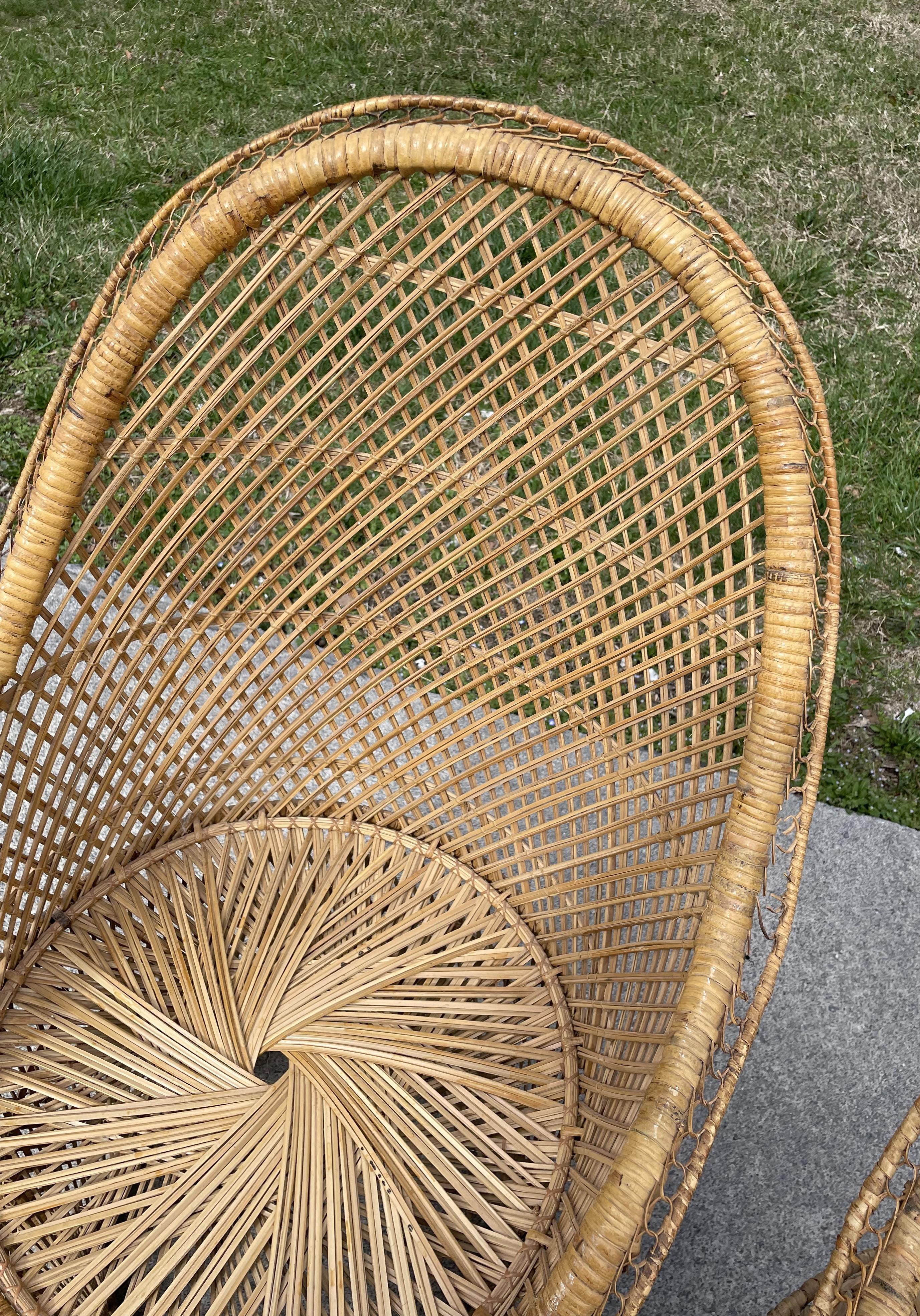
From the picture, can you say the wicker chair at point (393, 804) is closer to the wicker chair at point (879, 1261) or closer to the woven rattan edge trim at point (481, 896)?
the woven rattan edge trim at point (481, 896)

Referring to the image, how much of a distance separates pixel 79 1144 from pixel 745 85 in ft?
10.6

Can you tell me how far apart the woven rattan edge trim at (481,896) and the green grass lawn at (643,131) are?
81 centimetres

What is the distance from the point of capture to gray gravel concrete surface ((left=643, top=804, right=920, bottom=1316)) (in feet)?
4.12

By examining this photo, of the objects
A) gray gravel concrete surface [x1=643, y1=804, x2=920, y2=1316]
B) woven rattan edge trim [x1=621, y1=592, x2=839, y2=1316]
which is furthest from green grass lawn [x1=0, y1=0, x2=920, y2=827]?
woven rattan edge trim [x1=621, y1=592, x2=839, y2=1316]

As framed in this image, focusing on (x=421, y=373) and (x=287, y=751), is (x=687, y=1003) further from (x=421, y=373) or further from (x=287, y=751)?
(x=421, y=373)

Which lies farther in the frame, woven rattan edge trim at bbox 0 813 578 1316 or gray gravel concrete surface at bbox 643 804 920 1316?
gray gravel concrete surface at bbox 643 804 920 1316

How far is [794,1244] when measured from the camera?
1270 millimetres

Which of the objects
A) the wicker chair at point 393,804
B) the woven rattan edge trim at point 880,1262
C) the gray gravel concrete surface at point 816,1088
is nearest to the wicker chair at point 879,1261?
the woven rattan edge trim at point 880,1262

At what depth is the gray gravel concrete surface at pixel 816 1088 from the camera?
4.12 feet

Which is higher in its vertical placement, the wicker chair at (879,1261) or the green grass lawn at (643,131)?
the green grass lawn at (643,131)

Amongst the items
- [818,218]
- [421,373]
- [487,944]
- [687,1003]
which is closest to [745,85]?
[818,218]

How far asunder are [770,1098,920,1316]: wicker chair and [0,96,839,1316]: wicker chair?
0.36 ft

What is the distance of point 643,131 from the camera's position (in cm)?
299

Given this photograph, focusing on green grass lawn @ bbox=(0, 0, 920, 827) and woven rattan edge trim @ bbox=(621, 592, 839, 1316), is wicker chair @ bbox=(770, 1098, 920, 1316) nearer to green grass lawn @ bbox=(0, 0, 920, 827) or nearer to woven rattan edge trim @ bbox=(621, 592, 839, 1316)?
woven rattan edge trim @ bbox=(621, 592, 839, 1316)
